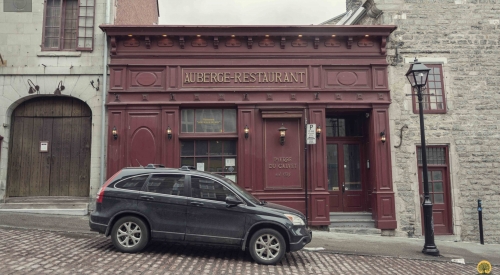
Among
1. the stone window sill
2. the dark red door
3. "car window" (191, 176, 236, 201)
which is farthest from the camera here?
the dark red door

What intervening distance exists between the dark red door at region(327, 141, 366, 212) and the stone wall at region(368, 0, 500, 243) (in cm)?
117

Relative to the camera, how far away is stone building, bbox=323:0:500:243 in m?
11.2

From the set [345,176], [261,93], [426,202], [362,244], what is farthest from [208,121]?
[426,202]

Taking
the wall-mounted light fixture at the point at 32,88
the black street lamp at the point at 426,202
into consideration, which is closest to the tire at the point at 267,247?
the black street lamp at the point at 426,202

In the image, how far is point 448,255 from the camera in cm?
868

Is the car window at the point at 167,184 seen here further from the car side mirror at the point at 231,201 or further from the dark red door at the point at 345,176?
the dark red door at the point at 345,176

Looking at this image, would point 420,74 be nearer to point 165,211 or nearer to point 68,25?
point 165,211

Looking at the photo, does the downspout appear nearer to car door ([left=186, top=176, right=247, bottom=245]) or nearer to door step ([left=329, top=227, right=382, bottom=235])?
car door ([left=186, top=176, right=247, bottom=245])

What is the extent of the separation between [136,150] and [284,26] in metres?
6.04

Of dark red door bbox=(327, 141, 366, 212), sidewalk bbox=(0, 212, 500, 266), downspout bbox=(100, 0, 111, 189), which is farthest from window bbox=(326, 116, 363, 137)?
downspout bbox=(100, 0, 111, 189)

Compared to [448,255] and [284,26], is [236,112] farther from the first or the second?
[448,255]

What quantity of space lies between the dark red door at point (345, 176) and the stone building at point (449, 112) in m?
1.14

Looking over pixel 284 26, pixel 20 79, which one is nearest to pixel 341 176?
pixel 284 26

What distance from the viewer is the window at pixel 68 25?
11703 mm
